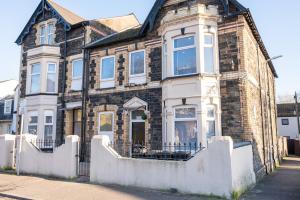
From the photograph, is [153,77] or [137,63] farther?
[137,63]

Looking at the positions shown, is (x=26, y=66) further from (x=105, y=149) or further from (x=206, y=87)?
(x=206, y=87)

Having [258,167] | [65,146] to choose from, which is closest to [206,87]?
[258,167]

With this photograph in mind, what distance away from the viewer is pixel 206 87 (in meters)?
11.7

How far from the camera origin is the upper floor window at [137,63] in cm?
1438

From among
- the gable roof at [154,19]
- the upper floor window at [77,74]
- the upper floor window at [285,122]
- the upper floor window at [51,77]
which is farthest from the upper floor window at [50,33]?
the upper floor window at [285,122]

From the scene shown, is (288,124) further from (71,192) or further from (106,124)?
(71,192)

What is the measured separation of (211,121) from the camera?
1159 cm

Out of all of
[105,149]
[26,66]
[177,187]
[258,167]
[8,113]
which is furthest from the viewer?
[8,113]

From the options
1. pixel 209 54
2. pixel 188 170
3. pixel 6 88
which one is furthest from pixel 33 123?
pixel 6 88

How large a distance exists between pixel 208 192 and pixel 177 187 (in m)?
1.05

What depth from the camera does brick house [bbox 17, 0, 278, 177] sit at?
11578 millimetres

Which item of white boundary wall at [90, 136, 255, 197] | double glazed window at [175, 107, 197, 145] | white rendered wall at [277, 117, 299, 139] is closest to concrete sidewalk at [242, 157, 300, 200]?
white boundary wall at [90, 136, 255, 197]

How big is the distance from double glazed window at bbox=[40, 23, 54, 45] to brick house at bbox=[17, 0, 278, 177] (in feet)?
0.25

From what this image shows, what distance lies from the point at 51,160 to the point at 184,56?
782 centimetres
